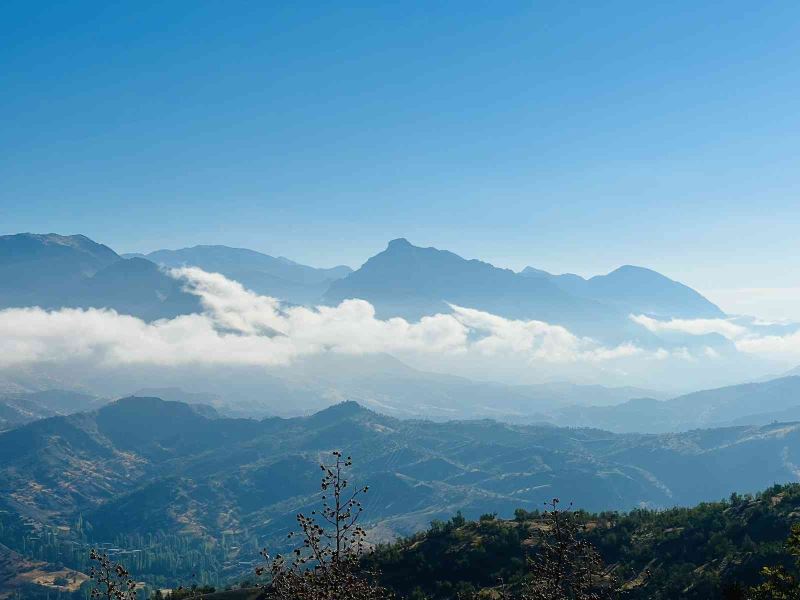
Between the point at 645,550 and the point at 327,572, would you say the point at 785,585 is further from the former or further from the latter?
the point at 645,550

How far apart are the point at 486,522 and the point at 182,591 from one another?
2446 inches

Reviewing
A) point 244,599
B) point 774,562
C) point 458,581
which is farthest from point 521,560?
point 244,599

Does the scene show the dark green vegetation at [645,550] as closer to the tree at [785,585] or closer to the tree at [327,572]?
the tree at [785,585]

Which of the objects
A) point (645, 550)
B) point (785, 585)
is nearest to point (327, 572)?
point (785, 585)

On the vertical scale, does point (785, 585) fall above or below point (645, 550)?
above

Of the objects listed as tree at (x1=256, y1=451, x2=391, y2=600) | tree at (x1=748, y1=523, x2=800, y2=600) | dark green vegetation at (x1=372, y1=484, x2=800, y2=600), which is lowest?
dark green vegetation at (x1=372, y1=484, x2=800, y2=600)

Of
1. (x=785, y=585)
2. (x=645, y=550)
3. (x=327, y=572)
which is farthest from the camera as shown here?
(x=645, y=550)

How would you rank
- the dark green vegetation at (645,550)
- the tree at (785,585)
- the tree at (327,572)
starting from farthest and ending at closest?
the dark green vegetation at (645,550)
the tree at (785,585)
the tree at (327,572)

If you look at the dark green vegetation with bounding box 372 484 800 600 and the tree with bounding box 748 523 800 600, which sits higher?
the tree with bounding box 748 523 800 600

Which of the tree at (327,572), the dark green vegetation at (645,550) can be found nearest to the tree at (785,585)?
the tree at (327,572)

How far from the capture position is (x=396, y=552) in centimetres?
12362

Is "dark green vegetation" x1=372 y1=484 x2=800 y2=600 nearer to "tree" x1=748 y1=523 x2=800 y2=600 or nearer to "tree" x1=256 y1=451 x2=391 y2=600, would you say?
"tree" x1=748 y1=523 x2=800 y2=600

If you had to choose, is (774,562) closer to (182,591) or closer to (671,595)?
(671,595)

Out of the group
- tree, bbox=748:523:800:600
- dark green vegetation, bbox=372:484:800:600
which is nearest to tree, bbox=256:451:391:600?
tree, bbox=748:523:800:600
